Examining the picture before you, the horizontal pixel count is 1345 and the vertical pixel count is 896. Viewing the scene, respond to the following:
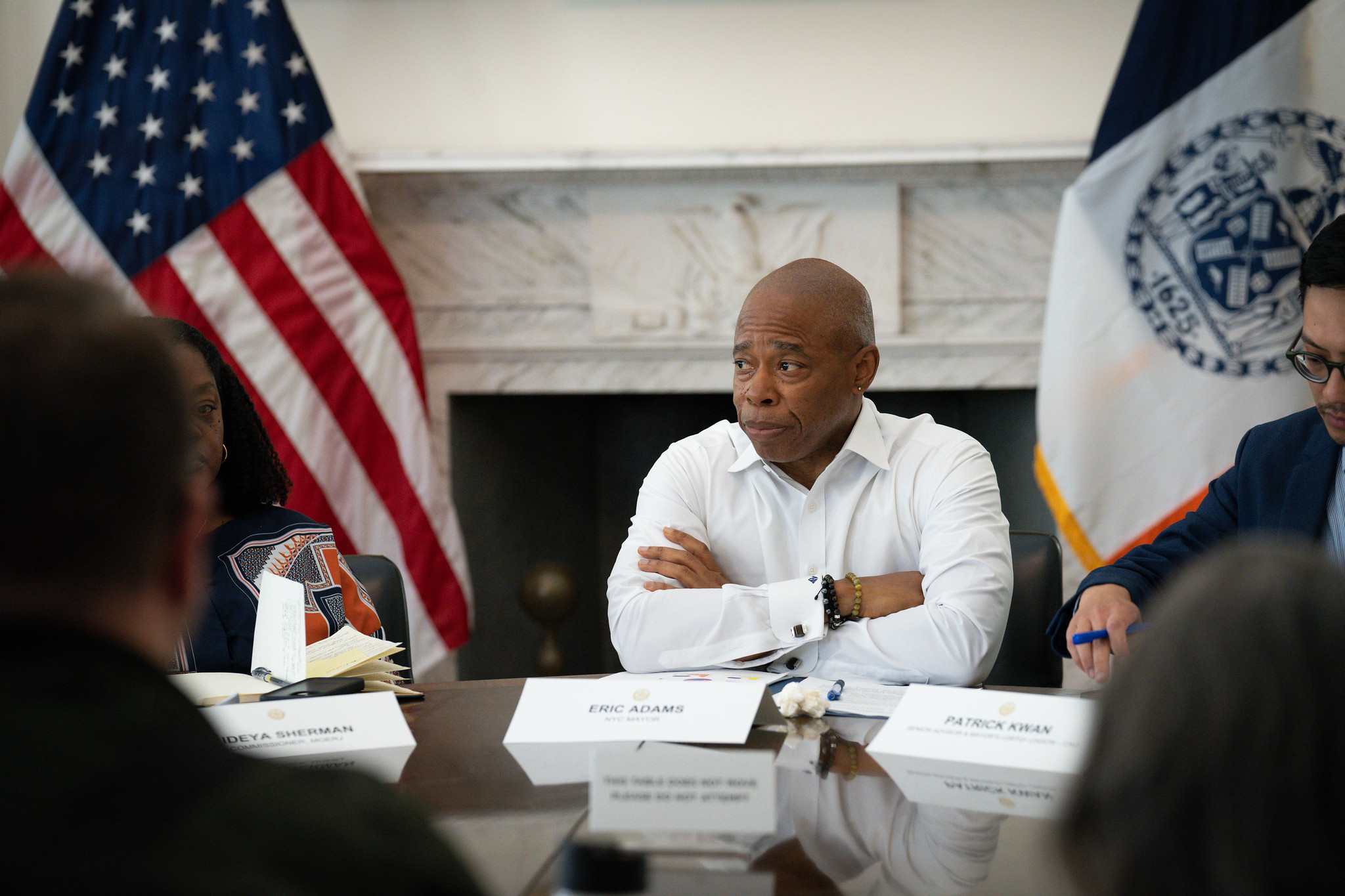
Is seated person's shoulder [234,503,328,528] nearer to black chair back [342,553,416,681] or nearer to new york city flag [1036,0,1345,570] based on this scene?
black chair back [342,553,416,681]

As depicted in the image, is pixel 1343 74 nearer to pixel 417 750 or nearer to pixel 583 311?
pixel 583 311

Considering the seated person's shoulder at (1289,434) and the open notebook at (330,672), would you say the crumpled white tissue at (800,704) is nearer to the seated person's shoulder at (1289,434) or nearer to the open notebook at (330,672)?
the open notebook at (330,672)

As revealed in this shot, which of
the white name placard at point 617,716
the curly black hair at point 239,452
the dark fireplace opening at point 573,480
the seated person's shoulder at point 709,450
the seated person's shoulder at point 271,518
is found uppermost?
the curly black hair at point 239,452

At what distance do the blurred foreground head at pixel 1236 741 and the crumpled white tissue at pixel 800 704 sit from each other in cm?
88

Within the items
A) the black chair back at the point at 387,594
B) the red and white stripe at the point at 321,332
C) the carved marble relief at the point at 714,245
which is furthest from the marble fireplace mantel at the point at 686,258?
the black chair back at the point at 387,594

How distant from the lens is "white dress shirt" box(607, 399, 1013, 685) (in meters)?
1.63

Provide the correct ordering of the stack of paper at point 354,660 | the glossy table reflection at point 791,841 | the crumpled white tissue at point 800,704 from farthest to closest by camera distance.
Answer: the stack of paper at point 354,660 → the crumpled white tissue at point 800,704 → the glossy table reflection at point 791,841

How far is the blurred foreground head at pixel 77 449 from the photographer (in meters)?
0.46

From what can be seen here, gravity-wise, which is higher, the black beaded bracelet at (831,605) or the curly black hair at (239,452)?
the curly black hair at (239,452)

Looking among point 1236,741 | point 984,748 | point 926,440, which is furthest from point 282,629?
point 1236,741

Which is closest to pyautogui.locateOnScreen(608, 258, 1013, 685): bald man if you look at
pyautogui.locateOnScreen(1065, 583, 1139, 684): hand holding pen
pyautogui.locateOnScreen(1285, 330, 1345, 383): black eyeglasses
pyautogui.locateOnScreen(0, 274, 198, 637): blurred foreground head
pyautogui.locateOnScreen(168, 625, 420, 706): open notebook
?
pyautogui.locateOnScreen(1065, 583, 1139, 684): hand holding pen

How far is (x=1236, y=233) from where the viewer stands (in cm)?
282

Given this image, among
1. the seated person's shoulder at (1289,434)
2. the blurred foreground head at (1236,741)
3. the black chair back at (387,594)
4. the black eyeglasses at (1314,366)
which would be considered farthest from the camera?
the black chair back at (387,594)

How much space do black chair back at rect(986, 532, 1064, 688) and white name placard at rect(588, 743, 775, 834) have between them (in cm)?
117
